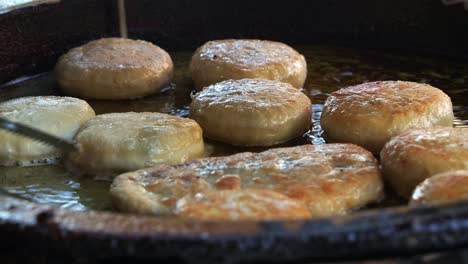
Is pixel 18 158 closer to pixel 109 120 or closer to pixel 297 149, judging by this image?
pixel 109 120

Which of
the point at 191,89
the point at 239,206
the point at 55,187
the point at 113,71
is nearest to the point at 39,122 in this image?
the point at 55,187

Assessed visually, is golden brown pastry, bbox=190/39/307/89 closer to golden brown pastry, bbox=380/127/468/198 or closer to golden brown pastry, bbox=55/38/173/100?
golden brown pastry, bbox=55/38/173/100

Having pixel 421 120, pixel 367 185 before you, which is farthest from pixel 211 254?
pixel 421 120

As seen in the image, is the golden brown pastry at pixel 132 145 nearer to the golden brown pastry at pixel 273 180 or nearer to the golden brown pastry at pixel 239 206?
the golden brown pastry at pixel 273 180

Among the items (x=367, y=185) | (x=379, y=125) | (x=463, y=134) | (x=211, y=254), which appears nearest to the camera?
(x=211, y=254)

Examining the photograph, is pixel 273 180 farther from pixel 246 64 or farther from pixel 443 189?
pixel 246 64
